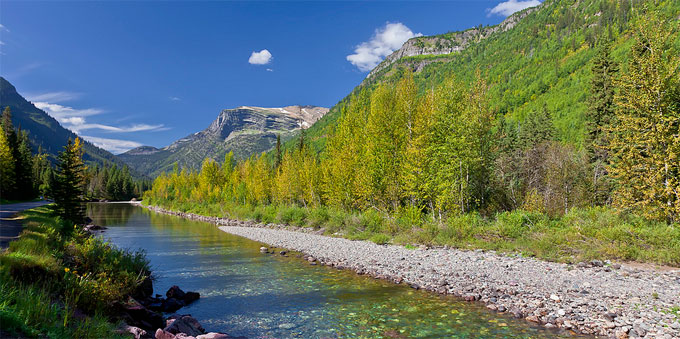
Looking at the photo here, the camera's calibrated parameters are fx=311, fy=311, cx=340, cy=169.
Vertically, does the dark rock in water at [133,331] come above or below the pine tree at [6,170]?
below

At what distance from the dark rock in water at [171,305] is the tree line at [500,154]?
16.7 meters

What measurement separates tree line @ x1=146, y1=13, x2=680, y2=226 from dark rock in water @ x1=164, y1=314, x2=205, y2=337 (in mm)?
17302

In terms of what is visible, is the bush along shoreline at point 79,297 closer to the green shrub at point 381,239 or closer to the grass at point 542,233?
the green shrub at point 381,239

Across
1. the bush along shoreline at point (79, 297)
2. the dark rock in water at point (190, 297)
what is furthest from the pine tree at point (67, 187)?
the dark rock in water at point (190, 297)

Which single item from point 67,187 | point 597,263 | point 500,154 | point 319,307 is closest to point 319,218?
point 500,154

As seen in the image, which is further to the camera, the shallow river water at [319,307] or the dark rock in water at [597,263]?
the dark rock in water at [597,263]

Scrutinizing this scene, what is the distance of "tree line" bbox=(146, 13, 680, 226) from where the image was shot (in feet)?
50.3

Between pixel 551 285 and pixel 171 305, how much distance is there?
13947mm

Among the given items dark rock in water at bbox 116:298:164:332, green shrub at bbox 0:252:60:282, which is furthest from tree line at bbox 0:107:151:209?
dark rock in water at bbox 116:298:164:332

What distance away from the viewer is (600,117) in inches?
1123

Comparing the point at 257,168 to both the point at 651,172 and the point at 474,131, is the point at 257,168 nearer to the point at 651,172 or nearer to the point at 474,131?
the point at 474,131

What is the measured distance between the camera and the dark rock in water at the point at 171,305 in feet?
36.7

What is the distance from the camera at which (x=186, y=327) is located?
853 centimetres

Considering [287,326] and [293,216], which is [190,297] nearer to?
[287,326]
